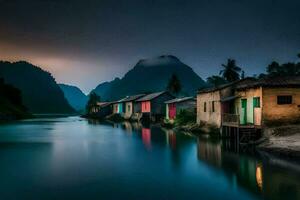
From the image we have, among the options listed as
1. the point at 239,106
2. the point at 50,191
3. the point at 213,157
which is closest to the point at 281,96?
the point at 239,106

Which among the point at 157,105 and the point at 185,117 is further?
the point at 157,105

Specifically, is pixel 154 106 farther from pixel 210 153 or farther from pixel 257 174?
pixel 257 174

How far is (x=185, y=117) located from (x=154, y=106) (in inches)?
839

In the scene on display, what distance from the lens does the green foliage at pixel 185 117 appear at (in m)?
53.3

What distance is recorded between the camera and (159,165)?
22.5m

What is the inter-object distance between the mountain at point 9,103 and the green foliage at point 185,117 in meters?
64.4

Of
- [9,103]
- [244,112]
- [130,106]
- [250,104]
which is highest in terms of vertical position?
[9,103]

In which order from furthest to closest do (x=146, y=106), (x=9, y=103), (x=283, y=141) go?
(x=9, y=103), (x=146, y=106), (x=283, y=141)

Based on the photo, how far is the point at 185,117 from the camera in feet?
180

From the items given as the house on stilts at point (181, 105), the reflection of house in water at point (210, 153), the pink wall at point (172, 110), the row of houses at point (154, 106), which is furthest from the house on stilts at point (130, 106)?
the reflection of house in water at point (210, 153)

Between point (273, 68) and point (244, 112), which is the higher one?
point (273, 68)

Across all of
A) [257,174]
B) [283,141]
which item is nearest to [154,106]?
[283,141]

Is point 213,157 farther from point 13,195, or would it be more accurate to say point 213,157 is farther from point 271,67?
point 271,67

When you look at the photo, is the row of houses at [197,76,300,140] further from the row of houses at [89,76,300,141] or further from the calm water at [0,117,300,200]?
the calm water at [0,117,300,200]
